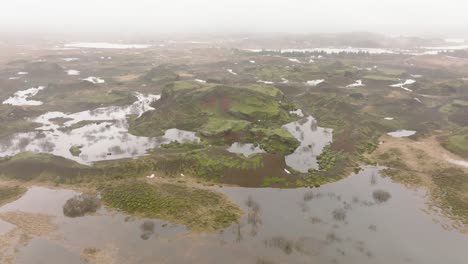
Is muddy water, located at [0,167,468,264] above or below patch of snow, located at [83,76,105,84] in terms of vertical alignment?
below

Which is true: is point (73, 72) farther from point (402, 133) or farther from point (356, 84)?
point (402, 133)

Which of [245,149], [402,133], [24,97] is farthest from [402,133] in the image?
[24,97]

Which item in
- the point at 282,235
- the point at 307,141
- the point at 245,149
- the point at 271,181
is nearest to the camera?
the point at 282,235

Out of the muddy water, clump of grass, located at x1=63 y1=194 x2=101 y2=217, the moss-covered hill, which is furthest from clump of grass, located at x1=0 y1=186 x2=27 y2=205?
the moss-covered hill

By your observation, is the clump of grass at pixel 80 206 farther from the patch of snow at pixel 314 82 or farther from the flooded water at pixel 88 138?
the patch of snow at pixel 314 82

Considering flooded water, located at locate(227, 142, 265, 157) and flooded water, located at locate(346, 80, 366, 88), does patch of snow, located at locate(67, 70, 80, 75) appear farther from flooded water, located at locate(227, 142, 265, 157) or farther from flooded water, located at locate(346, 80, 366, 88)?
flooded water, located at locate(346, 80, 366, 88)

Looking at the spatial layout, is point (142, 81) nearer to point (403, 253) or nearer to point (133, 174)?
point (133, 174)

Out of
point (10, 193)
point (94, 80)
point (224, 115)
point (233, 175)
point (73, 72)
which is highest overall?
point (73, 72)

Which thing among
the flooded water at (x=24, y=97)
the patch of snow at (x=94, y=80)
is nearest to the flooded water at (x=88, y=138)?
the flooded water at (x=24, y=97)
